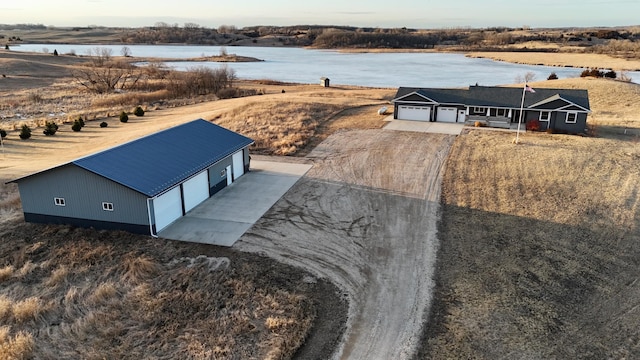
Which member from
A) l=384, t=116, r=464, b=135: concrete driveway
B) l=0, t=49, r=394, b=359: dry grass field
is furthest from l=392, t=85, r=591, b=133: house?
l=0, t=49, r=394, b=359: dry grass field

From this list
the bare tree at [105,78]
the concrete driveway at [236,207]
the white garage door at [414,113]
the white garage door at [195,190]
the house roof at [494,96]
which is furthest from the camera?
the bare tree at [105,78]

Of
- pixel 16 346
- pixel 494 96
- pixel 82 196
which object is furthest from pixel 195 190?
pixel 494 96

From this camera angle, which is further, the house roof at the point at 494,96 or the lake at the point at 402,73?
the lake at the point at 402,73

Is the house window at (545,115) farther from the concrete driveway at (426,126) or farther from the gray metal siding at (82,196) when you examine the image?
the gray metal siding at (82,196)

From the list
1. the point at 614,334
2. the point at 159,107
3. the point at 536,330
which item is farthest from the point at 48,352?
the point at 159,107

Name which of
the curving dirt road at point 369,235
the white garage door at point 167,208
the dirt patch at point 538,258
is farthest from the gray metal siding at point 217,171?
the dirt patch at point 538,258

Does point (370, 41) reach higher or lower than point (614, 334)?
higher

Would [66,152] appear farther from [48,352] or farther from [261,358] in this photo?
[261,358]

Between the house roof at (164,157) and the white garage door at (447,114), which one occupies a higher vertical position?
the house roof at (164,157)
